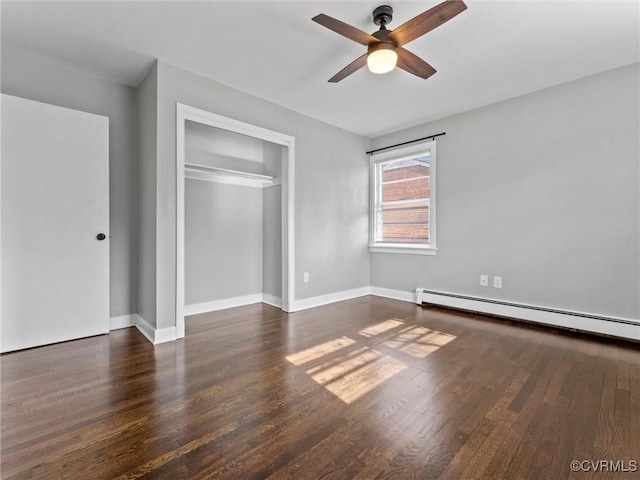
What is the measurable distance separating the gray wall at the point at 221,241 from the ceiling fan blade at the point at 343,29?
7.96 ft

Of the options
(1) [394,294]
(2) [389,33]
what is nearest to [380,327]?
(1) [394,294]

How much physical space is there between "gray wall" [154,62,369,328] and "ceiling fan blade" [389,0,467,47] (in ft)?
6.07

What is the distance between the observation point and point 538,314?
322 centimetres

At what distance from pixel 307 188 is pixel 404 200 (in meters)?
1.53

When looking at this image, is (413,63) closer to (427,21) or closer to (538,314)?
(427,21)

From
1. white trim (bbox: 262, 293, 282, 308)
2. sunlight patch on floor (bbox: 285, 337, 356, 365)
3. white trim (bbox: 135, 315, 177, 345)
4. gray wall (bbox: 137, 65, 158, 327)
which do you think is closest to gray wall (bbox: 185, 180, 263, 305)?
white trim (bbox: 262, 293, 282, 308)

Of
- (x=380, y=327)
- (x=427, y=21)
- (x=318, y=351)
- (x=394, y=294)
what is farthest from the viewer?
(x=394, y=294)

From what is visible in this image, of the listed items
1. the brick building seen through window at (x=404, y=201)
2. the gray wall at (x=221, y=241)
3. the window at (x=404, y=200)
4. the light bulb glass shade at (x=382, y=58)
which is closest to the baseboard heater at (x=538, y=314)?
the window at (x=404, y=200)

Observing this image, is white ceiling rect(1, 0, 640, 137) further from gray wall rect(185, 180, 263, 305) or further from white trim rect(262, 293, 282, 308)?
white trim rect(262, 293, 282, 308)

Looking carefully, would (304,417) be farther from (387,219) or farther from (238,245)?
(387,219)

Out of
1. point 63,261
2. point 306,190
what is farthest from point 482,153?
point 63,261

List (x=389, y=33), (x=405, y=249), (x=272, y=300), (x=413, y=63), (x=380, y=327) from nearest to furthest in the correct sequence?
(x=389, y=33)
(x=413, y=63)
(x=380, y=327)
(x=272, y=300)
(x=405, y=249)

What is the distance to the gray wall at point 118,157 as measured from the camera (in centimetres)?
286

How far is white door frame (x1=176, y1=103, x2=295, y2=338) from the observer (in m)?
2.81
